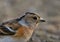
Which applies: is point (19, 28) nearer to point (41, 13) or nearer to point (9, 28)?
point (9, 28)

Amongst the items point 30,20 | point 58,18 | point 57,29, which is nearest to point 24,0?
point 58,18

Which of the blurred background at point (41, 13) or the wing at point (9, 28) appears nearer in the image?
the wing at point (9, 28)

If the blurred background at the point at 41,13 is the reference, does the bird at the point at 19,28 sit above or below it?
above

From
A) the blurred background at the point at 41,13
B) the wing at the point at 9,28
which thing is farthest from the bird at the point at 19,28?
the blurred background at the point at 41,13

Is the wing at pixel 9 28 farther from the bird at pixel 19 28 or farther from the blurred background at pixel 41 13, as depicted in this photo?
the blurred background at pixel 41 13

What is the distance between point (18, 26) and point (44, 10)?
4758mm

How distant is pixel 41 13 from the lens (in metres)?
10.3

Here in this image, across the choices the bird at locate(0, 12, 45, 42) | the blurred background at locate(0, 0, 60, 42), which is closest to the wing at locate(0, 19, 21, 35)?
the bird at locate(0, 12, 45, 42)

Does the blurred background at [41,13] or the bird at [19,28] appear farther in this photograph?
the blurred background at [41,13]

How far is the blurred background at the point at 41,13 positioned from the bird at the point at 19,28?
17 centimetres

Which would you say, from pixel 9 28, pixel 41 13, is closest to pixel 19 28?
pixel 9 28

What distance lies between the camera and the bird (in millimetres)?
6680

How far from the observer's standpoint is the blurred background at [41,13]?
320 inches

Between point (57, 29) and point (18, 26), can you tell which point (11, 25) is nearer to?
point (18, 26)
